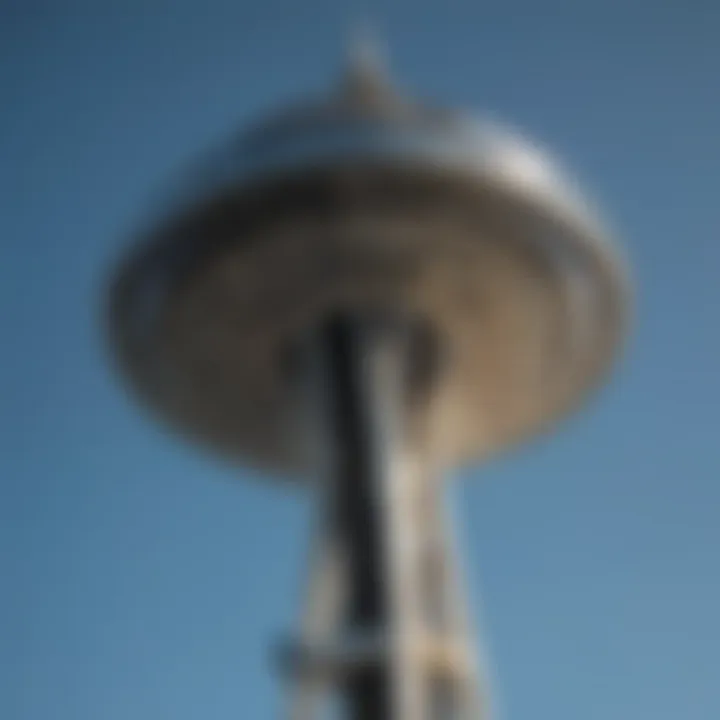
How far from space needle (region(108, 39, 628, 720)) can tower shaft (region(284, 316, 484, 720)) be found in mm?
36

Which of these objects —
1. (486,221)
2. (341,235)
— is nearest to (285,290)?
(341,235)

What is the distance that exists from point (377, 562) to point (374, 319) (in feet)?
16.9

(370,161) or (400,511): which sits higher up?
(370,161)

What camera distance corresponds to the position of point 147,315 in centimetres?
2584

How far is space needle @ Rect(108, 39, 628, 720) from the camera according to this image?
2231 centimetres

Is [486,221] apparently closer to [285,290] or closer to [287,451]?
[285,290]

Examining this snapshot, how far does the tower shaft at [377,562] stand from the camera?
69.5 feet

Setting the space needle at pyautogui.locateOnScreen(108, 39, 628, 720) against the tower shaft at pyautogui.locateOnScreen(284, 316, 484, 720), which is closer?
the tower shaft at pyautogui.locateOnScreen(284, 316, 484, 720)

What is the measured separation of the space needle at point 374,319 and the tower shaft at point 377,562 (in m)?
0.04

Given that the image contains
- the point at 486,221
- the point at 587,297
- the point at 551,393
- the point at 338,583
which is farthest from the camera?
the point at 551,393

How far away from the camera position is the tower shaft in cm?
2117

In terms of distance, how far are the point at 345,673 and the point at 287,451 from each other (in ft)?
26.5

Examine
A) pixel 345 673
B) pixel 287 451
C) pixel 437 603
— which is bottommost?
pixel 345 673

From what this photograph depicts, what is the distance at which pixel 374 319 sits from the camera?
2573cm
